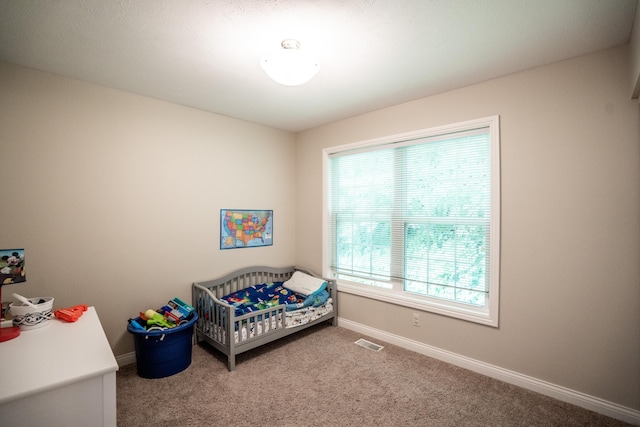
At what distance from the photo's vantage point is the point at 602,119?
203 centimetres

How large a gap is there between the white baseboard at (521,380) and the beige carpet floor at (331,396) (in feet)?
0.15

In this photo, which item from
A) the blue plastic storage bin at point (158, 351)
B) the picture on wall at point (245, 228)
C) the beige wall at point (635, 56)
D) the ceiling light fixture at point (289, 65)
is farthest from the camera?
the picture on wall at point (245, 228)

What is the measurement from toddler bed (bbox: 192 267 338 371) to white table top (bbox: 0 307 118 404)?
1.11 metres

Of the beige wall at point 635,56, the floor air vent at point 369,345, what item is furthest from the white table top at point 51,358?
the beige wall at point 635,56

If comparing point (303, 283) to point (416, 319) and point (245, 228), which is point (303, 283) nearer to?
point (245, 228)

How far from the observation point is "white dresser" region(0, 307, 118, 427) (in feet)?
3.57

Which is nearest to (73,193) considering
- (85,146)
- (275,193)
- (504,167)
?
(85,146)

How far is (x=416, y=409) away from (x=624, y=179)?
6.82 feet

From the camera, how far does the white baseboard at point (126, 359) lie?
2676 mm

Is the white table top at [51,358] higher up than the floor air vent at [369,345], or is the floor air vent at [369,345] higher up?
the white table top at [51,358]

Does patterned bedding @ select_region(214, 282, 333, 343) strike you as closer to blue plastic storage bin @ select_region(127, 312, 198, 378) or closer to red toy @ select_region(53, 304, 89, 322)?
blue plastic storage bin @ select_region(127, 312, 198, 378)

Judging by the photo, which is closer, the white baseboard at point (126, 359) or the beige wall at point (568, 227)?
the beige wall at point (568, 227)

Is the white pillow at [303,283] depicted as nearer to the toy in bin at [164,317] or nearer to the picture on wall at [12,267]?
the toy in bin at [164,317]

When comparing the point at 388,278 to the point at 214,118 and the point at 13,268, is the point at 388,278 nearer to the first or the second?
the point at 214,118
